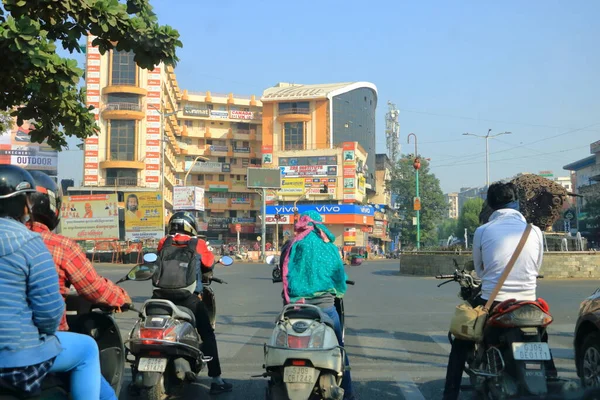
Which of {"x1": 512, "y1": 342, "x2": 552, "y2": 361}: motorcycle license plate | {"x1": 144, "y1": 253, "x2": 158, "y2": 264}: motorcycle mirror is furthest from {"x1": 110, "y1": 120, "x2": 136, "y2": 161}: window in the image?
{"x1": 512, "y1": 342, "x2": 552, "y2": 361}: motorcycle license plate

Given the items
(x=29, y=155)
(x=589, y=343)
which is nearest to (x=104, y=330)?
(x=589, y=343)

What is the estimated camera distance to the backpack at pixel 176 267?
5.21m

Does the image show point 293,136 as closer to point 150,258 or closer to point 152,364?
point 150,258

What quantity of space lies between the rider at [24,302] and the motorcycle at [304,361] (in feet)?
5.11

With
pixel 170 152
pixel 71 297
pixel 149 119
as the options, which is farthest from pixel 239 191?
pixel 71 297

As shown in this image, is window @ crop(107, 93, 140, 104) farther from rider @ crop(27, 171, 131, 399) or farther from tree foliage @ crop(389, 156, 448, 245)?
rider @ crop(27, 171, 131, 399)

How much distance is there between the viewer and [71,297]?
12.7 feet

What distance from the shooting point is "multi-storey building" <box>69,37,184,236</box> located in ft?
195

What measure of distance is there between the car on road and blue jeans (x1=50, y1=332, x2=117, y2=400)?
145 inches

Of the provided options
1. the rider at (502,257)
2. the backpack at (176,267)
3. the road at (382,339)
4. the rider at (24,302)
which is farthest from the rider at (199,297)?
the rider at (24,302)

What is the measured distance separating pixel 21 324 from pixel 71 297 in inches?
52.3

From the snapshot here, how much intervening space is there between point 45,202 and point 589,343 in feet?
13.7

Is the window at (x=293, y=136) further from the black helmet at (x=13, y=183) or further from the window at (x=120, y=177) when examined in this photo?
the black helmet at (x=13, y=183)

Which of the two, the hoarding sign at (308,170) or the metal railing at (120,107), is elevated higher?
the metal railing at (120,107)
